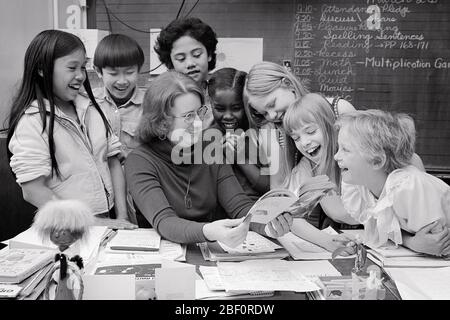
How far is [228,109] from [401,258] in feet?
2.94

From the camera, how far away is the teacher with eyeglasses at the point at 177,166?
1.57 m

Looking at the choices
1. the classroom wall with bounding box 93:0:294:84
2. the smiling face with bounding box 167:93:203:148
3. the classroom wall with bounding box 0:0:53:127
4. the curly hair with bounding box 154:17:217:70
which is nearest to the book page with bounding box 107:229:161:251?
the smiling face with bounding box 167:93:203:148

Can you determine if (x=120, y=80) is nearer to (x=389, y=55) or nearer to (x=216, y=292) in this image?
(x=216, y=292)

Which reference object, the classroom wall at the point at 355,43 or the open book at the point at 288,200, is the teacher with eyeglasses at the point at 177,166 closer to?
the open book at the point at 288,200

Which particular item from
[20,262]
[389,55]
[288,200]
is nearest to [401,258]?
[288,200]

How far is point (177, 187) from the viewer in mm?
1626

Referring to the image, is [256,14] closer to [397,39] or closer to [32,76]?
[397,39]

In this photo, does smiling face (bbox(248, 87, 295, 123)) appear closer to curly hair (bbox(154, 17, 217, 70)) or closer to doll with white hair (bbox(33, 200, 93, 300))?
curly hair (bbox(154, 17, 217, 70))

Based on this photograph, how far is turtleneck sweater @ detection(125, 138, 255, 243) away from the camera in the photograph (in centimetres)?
151

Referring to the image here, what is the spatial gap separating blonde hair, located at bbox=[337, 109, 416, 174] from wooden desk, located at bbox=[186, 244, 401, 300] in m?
0.30

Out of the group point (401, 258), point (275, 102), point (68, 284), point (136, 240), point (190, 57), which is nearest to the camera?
point (68, 284)

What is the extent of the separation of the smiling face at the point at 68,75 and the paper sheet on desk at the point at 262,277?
2.94 ft
